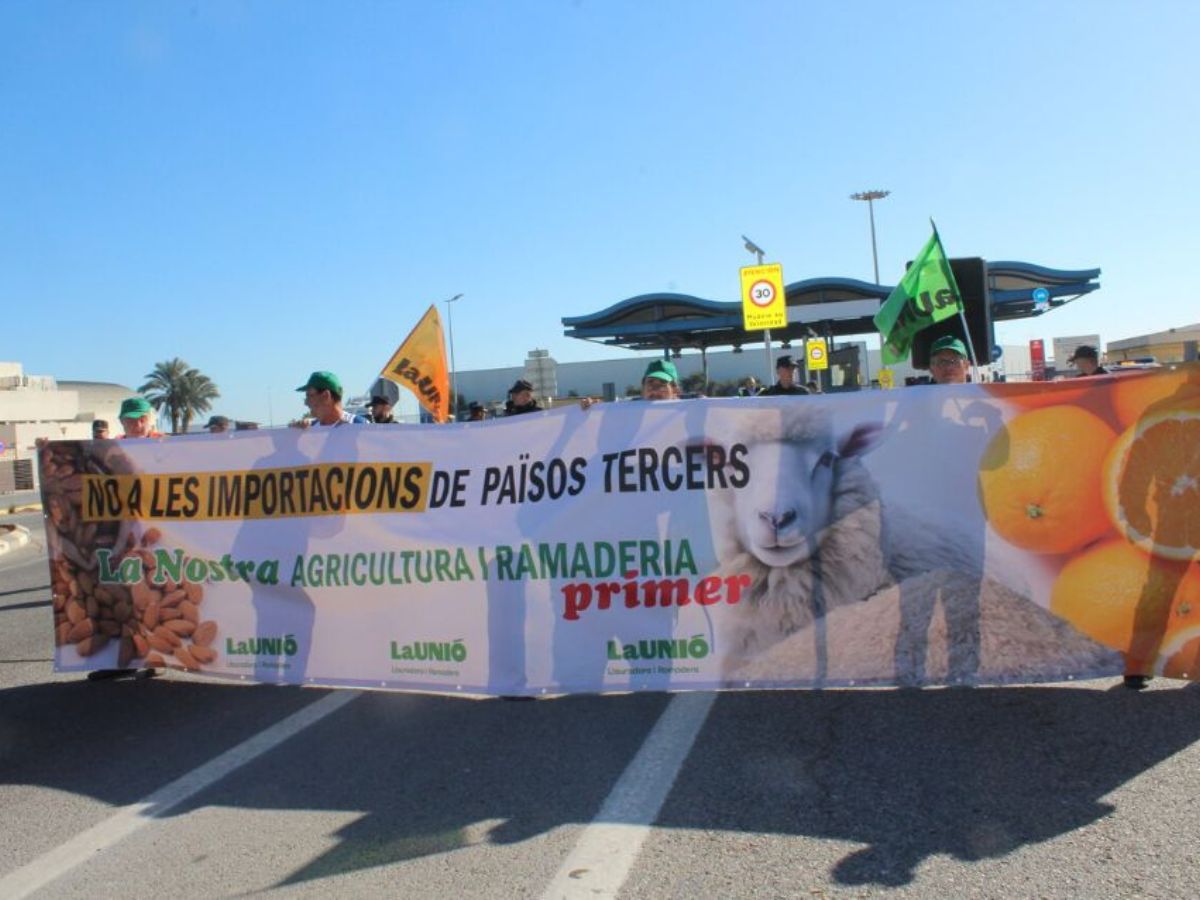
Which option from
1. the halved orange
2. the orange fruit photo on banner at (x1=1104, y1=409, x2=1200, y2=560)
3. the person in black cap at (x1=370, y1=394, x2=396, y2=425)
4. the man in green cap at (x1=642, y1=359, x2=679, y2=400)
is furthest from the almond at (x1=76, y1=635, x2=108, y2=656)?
the halved orange

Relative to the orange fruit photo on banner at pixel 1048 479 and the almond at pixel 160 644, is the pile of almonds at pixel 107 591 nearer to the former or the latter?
the almond at pixel 160 644

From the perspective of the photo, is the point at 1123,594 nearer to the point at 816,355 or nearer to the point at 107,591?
the point at 107,591

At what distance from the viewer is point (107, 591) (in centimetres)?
612

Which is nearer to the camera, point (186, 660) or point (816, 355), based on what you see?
point (186, 660)

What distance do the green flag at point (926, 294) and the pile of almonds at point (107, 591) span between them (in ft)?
16.6

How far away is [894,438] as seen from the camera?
4961 millimetres

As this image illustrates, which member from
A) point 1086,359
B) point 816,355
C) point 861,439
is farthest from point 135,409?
→ point 816,355

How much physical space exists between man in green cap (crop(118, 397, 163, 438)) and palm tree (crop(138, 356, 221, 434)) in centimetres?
6972

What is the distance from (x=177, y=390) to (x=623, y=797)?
75.3m

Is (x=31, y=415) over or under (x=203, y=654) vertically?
over

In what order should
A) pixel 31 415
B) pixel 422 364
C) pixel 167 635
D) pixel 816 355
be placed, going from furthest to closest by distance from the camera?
pixel 31 415 < pixel 816 355 < pixel 422 364 < pixel 167 635

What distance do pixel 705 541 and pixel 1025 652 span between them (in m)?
1.66

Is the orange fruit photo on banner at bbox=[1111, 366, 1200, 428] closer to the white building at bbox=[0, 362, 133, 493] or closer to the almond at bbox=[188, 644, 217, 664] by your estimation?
the almond at bbox=[188, 644, 217, 664]

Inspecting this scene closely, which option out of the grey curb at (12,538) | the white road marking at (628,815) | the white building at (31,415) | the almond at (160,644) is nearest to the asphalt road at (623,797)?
the white road marking at (628,815)
